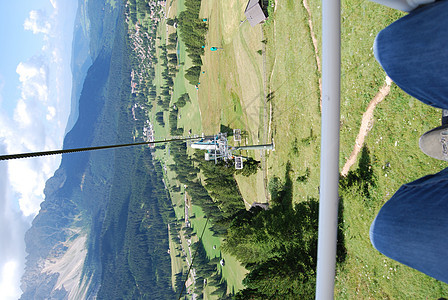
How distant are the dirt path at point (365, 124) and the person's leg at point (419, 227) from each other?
11.3m

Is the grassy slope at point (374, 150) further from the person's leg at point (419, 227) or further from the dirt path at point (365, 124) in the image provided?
the person's leg at point (419, 227)

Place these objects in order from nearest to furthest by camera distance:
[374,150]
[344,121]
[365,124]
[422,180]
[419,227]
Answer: [419,227], [422,180], [374,150], [365,124], [344,121]

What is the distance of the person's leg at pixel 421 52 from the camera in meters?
3.72

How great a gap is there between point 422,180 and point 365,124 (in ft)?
38.9

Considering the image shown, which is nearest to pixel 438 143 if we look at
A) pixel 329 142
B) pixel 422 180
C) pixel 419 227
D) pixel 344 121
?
pixel 422 180

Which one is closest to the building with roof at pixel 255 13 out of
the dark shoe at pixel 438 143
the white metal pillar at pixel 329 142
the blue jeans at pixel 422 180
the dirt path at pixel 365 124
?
the dirt path at pixel 365 124

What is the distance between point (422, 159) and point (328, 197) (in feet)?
29.2

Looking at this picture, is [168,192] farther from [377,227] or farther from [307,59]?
[377,227]

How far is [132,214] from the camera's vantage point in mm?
147625

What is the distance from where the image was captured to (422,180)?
189 inches

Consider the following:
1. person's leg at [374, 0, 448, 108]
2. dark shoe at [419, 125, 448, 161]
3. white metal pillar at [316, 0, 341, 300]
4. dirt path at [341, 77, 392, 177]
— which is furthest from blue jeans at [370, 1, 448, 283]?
dirt path at [341, 77, 392, 177]

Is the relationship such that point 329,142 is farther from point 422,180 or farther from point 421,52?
point 421,52

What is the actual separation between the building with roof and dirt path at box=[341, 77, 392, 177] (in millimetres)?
20433

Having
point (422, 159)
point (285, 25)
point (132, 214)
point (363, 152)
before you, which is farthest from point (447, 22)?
point (132, 214)
